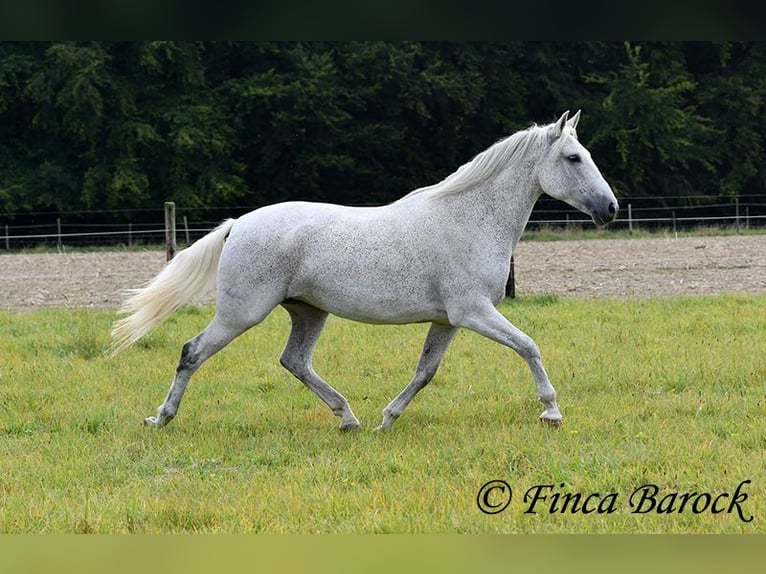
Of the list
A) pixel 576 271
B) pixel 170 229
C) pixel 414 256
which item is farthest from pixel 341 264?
pixel 576 271

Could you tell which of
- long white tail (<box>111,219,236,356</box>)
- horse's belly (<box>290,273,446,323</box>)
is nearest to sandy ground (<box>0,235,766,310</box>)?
long white tail (<box>111,219,236,356</box>)

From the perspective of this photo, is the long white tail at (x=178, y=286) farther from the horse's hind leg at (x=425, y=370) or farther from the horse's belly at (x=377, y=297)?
the horse's hind leg at (x=425, y=370)

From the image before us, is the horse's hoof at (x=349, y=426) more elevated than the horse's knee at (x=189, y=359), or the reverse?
the horse's knee at (x=189, y=359)

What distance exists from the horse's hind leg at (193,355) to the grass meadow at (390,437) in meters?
0.11

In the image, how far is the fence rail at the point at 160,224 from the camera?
2717 cm

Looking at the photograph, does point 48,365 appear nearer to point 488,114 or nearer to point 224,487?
point 224,487

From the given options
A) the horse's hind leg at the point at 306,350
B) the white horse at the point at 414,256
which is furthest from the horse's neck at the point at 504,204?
the horse's hind leg at the point at 306,350

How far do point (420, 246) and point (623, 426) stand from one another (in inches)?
64.5

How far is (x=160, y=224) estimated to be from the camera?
28516 millimetres

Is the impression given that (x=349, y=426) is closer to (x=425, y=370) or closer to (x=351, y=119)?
(x=425, y=370)

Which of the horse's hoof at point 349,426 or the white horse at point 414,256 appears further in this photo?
the horse's hoof at point 349,426

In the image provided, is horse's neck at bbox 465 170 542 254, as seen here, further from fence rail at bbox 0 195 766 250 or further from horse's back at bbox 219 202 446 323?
fence rail at bbox 0 195 766 250

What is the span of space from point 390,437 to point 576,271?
11470 mm

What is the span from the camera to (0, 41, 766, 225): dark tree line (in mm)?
28656
